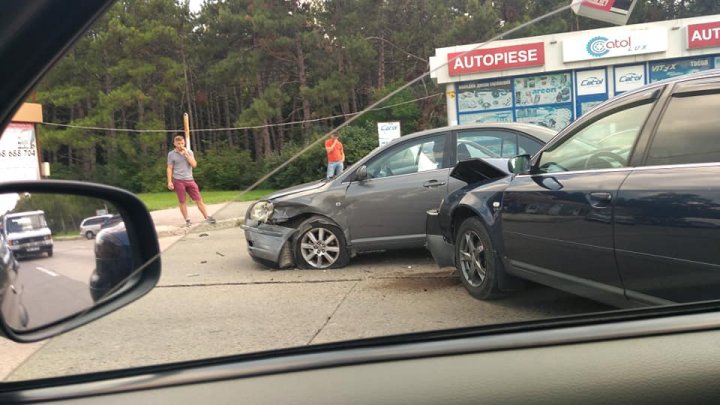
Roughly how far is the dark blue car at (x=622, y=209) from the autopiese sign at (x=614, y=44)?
38 cm

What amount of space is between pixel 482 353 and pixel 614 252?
744 millimetres

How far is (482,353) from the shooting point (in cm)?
181

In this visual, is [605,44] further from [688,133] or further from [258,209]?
[258,209]

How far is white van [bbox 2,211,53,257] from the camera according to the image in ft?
4.92

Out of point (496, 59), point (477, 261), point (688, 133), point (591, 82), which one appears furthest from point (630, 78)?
point (477, 261)

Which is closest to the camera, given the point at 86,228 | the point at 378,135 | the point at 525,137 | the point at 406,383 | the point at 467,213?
the point at 86,228

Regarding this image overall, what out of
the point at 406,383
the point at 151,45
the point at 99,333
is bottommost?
the point at 406,383

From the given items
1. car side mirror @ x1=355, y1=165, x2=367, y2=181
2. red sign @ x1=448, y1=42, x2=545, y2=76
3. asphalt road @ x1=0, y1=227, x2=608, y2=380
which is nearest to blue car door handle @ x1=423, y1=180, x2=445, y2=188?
car side mirror @ x1=355, y1=165, x2=367, y2=181

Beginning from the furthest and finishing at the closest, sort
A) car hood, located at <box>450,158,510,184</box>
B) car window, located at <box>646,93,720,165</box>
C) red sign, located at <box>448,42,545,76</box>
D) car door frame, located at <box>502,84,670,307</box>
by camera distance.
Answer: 1. car hood, located at <box>450,158,510,184</box>
2. car window, located at <box>646,93,720,165</box>
3. car door frame, located at <box>502,84,670,307</box>
4. red sign, located at <box>448,42,545,76</box>

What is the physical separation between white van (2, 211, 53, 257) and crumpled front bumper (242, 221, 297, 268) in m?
1.01

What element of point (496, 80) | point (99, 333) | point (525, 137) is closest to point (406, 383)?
point (99, 333)

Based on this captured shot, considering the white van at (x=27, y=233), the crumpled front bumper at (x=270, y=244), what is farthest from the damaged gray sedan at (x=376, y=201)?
the white van at (x=27, y=233)

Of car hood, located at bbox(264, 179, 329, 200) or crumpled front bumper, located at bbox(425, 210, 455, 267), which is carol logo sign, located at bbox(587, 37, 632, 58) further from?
crumpled front bumper, located at bbox(425, 210, 455, 267)

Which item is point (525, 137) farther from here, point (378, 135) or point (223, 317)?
point (223, 317)
